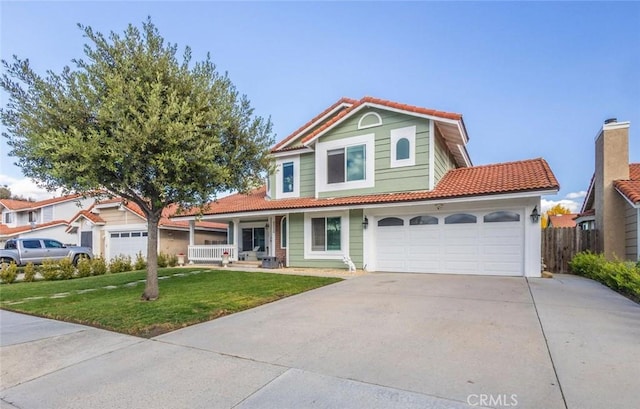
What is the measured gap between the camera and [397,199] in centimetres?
1165

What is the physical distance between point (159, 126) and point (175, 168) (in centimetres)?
93

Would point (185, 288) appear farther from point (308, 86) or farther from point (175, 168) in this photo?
point (308, 86)

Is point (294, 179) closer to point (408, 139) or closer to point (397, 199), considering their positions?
point (397, 199)

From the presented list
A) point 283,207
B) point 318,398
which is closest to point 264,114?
point 283,207

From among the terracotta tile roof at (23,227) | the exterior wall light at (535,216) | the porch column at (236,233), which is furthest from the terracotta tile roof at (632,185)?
the terracotta tile roof at (23,227)

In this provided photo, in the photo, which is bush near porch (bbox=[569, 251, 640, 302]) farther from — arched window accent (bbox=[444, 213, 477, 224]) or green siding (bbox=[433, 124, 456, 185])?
green siding (bbox=[433, 124, 456, 185])

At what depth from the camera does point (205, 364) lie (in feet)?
13.3

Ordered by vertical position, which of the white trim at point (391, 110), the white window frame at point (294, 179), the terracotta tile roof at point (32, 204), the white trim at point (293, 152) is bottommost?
the terracotta tile roof at point (32, 204)

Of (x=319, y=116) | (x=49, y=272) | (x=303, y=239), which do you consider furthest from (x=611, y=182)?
(x=49, y=272)

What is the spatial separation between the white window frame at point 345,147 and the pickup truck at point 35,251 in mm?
14662

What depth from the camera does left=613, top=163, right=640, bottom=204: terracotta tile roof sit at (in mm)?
10247

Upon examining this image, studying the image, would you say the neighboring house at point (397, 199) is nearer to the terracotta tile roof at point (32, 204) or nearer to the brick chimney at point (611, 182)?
the brick chimney at point (611, 182)

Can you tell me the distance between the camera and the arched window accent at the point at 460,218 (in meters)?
11.5

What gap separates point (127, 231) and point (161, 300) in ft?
52.5
